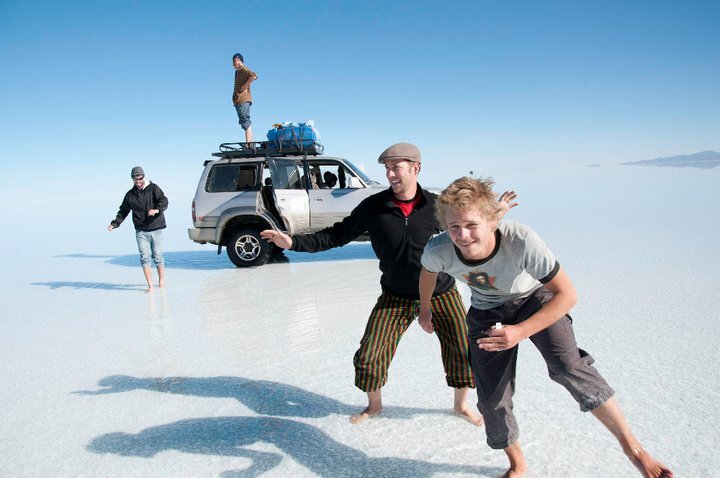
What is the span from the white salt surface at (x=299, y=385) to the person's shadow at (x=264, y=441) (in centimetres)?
1

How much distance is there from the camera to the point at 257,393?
331 centimetres

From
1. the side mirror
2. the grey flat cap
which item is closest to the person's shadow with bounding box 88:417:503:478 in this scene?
the grey flat cap

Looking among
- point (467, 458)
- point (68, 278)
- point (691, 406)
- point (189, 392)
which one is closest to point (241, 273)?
point (68, 278)

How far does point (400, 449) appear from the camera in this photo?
8.23 feet

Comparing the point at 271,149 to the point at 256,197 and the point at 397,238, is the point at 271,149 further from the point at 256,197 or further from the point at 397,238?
the point at 397,238

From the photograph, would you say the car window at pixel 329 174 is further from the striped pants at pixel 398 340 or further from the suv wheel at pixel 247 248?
the striped pants at pixel 398 340

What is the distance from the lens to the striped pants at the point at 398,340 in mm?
2711

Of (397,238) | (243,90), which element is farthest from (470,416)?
(243,90)

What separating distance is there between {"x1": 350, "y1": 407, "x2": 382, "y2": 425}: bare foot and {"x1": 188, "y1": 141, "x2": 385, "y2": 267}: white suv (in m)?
5.50

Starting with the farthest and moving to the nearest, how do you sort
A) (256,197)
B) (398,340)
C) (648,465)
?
(256,197), (398,340), (648,465)

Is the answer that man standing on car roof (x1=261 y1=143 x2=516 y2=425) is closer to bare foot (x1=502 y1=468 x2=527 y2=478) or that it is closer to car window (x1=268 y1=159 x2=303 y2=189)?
bare foot (x1=502 y1=468 x2=527 y2=478)

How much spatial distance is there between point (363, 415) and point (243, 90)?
27.3 ft

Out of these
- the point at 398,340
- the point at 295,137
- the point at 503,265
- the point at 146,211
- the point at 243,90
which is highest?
the point at 243,90

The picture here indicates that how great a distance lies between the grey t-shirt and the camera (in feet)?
6.09
